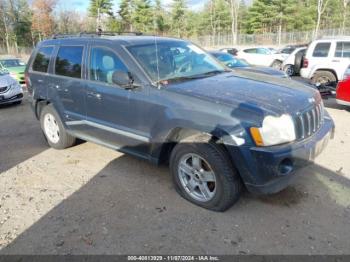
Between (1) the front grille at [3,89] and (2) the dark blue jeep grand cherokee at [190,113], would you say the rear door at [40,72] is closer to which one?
(2) the dark blue jeep grand cherokee at [190,113]

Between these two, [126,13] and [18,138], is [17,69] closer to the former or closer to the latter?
[18,138]

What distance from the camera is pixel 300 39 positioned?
4450cm

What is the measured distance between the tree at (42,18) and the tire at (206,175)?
173 ft

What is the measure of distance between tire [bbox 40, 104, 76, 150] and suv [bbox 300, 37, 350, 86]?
817 centimetres

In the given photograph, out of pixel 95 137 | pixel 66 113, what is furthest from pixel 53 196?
pixel 66 113

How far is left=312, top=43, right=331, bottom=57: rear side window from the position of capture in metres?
10.8

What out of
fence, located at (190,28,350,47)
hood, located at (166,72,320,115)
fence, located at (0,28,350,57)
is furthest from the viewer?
fence, located at (0,28,350,57)

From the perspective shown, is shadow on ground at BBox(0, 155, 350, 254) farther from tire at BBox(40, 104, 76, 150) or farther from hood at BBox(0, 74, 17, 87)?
hood at BBox(0, 74, 17, 87)

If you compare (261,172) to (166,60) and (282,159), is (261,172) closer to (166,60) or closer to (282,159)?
(282,159)

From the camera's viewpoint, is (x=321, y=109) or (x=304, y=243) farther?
(x=321, y=109)

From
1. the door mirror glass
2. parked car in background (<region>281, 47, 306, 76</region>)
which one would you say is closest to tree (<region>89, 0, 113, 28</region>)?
parked car in background (<region>281, 47, 306, 76</region>)

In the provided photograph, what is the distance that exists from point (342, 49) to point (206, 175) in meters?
9.19

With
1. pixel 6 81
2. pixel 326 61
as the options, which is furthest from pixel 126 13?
pixel 326 61

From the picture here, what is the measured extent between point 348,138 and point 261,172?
3.57 meters
